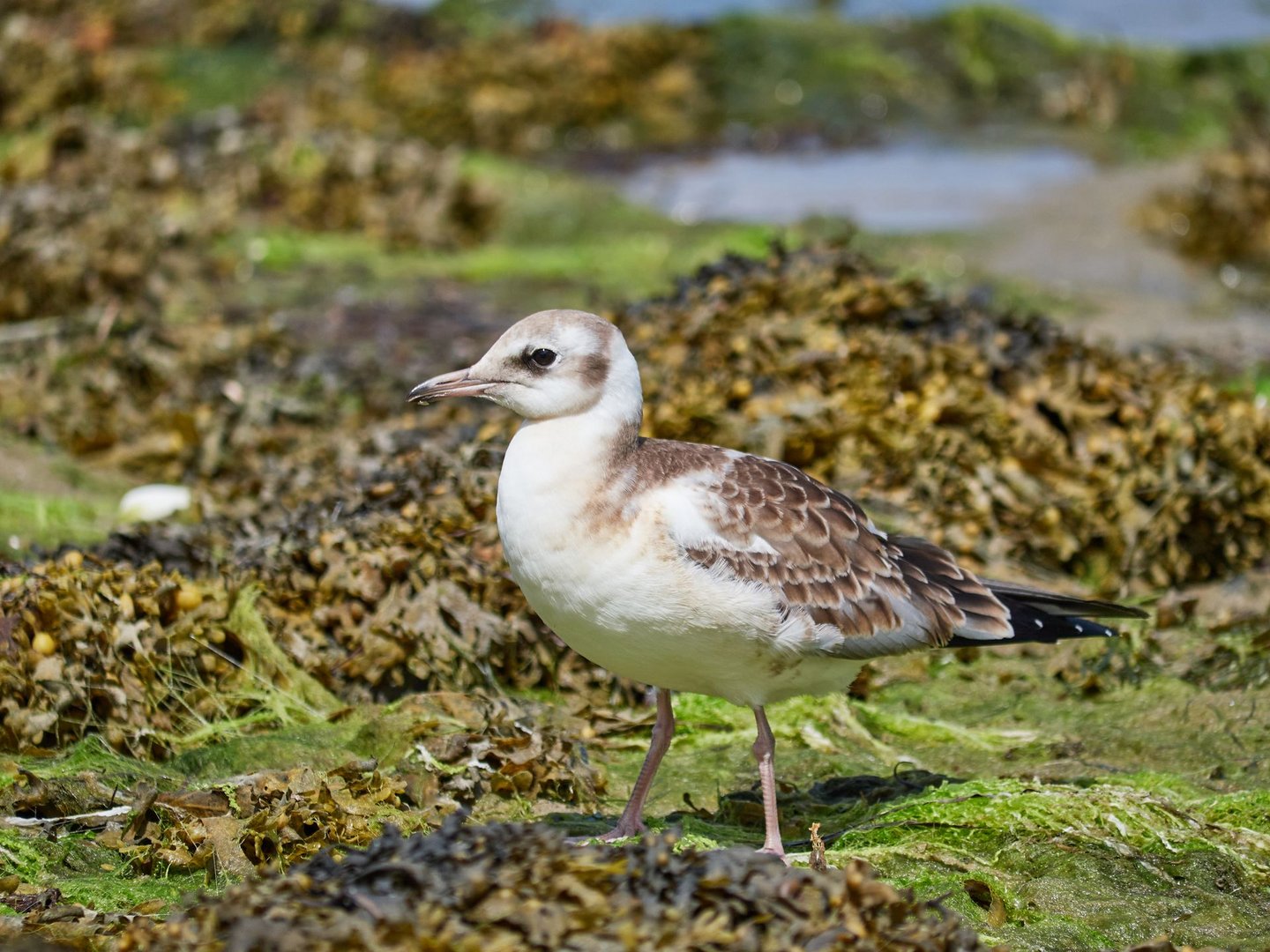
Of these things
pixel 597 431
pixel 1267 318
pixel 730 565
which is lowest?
pixel 1267 318

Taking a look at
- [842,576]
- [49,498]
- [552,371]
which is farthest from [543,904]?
[49,498]

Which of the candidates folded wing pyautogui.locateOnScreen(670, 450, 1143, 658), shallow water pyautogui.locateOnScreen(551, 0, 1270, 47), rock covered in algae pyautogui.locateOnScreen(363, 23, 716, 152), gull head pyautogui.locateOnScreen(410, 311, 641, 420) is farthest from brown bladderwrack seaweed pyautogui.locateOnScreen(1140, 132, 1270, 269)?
gull head pyautogui.locateOnScreen(410, 311, 641, 420)

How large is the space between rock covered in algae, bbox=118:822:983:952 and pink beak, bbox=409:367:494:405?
4.65 ft

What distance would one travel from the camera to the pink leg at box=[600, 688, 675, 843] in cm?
471

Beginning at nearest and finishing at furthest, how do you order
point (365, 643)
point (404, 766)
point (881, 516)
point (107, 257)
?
1. point (404, 766)
2. point (365, 643)
3. point (881, 516)
4. point (107, 257)

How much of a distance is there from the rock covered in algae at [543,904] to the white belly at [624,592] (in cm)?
84

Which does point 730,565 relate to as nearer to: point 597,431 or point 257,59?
point 597,431

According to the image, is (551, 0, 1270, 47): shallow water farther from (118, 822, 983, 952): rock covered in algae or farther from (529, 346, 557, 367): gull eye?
(118, 822, 983, 952): rock covered in algae

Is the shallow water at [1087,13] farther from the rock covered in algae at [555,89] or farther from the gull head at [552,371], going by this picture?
the gull head at [552,371]

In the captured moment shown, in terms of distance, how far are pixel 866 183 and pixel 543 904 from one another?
46.0ft

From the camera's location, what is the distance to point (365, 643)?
590cm

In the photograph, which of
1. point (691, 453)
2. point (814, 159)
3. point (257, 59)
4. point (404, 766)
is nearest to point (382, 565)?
point (404, 766)

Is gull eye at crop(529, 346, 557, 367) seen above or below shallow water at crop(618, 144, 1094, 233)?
above

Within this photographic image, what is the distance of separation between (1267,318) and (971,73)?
30.1 ft
